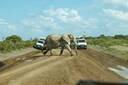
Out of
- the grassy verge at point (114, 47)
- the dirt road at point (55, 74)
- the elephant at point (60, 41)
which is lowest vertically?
the grassy verge at point (114, 47)

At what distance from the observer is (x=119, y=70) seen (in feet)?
124

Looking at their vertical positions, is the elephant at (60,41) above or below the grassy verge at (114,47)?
above

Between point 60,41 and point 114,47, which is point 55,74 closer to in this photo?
point 60,41

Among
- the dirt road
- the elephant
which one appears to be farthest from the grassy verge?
the dirt road

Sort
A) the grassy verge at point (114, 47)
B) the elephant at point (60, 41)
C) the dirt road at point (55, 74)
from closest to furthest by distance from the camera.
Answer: the dirt road at point (55, 74), the elephant at point (60, 41), the grassy verge at point (114, 47)

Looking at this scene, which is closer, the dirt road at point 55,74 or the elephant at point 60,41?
the dirt road at point 55,74

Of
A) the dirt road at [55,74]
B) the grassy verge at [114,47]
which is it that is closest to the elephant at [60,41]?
the dirt road at [55,74]

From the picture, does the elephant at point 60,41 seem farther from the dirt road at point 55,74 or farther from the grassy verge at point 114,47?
the grassy verge at point 114,47

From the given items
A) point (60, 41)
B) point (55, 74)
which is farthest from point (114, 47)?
point (55, 74)

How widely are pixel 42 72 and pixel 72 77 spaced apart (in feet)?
6.48

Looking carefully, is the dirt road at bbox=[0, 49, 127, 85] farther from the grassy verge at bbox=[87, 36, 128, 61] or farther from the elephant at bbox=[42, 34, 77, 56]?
the grassy verge at bbox=[87, 36, 128, 61]

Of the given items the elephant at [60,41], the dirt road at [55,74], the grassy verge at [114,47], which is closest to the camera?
the dirt road at [55,74]

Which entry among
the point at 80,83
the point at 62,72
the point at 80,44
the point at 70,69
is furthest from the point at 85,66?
the point at 80,44

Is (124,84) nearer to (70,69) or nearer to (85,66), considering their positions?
(70,69)
